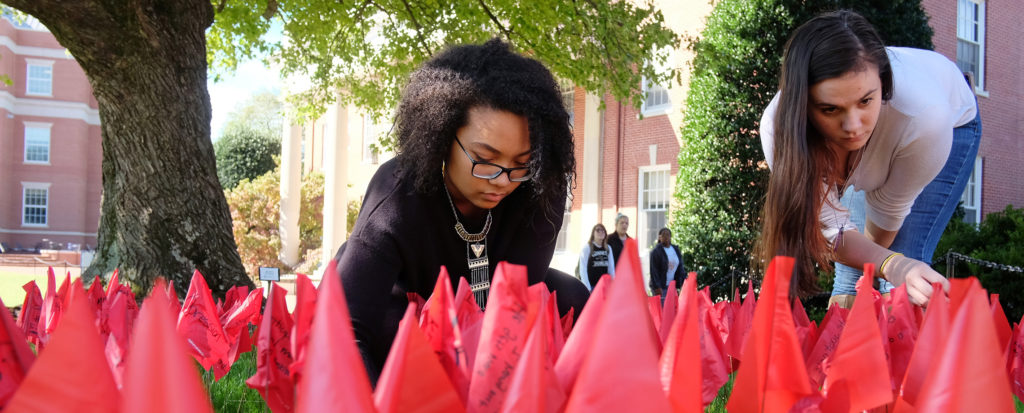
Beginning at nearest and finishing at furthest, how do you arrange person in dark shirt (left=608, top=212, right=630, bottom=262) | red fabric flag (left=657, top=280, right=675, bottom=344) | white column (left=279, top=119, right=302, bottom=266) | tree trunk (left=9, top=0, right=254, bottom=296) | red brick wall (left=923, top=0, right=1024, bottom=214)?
1. red fabric flag (left=657, top=280, right=675, bottom=344)
2. tree trunk (left=9, top=0, right=254, bottom=296)
3. person in dark shirt (left=608, top=212, right=630, bottom=262)
4. red brick wall (left=923, top=0, right=1024, bottom=214)
5. white column (left=279, top=119, right=302, bottom=266)

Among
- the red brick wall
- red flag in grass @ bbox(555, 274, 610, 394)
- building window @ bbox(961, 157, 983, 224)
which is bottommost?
red flag in grass @ bbox(555, 274, 610, 394)

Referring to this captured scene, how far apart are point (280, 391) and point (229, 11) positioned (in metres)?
9.37

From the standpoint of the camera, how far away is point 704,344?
1.79 metres

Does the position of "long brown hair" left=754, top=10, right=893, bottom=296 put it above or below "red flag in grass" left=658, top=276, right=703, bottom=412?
above

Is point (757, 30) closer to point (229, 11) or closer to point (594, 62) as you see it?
point (594, 62)

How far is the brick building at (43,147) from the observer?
140 feet

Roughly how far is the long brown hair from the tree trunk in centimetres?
503

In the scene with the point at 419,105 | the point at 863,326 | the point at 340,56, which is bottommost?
the point at 863,326

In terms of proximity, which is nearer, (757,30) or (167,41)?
(167,41)

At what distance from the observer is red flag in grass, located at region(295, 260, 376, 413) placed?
73 cm

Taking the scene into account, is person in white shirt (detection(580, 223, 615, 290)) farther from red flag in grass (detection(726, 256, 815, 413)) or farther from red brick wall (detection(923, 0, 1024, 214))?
red brick wall (detection(923, 0, 1024, 214))

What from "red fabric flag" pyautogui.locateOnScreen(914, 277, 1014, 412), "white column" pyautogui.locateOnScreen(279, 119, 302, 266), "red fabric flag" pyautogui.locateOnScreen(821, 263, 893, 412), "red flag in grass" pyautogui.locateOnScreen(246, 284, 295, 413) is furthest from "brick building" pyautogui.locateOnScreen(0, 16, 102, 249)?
"red fabric flag" pyautogui.locateOnScreen(914, 277, 1014, 412)

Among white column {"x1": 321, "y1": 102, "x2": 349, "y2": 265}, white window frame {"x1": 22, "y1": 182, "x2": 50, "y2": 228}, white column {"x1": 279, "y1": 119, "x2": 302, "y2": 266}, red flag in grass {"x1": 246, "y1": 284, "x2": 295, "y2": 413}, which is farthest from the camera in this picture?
white window frame {"x1": 22, "y1": 182, "x2": 50, "y2": 228}

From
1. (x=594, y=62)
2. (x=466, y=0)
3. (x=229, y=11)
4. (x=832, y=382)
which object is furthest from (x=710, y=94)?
(x=832, y=382)
